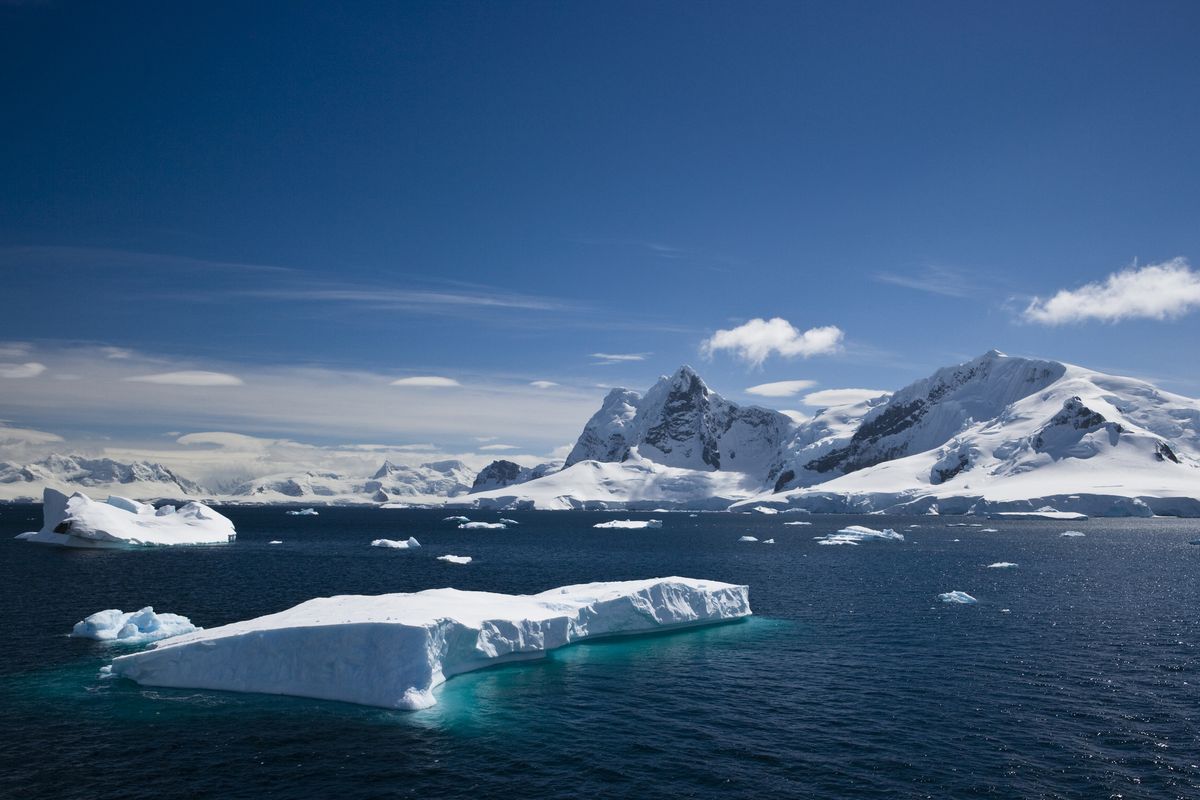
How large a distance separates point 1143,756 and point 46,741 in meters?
37.1

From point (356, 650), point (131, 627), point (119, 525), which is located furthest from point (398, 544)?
point (356, 650)

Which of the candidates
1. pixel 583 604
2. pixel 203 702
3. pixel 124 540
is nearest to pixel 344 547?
pixel 124 540

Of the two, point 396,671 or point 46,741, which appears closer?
point 46,741

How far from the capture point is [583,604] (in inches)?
1812

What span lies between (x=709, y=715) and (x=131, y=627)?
106ft

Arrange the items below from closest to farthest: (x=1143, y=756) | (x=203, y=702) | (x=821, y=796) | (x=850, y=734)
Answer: (x=821, y=796)
(x=1143, y=756)
(x=850, y=734)
(x=203, y=702)

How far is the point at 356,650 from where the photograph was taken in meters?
32.3

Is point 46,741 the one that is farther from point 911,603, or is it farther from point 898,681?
point 911,603

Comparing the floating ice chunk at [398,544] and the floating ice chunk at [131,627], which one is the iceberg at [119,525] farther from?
the floating ice chunk at [131,627]

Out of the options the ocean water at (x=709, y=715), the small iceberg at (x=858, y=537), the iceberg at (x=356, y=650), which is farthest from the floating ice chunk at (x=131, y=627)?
the small iceberg at (x=858, y=537)

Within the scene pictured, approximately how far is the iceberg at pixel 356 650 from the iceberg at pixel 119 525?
79792 millimetres

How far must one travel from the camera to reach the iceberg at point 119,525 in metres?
102

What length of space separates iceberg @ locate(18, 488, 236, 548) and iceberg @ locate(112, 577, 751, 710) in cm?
7979

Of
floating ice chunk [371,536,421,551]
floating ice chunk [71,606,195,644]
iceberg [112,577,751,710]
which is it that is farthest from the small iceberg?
floating ice chunk [71,606,195,644]
